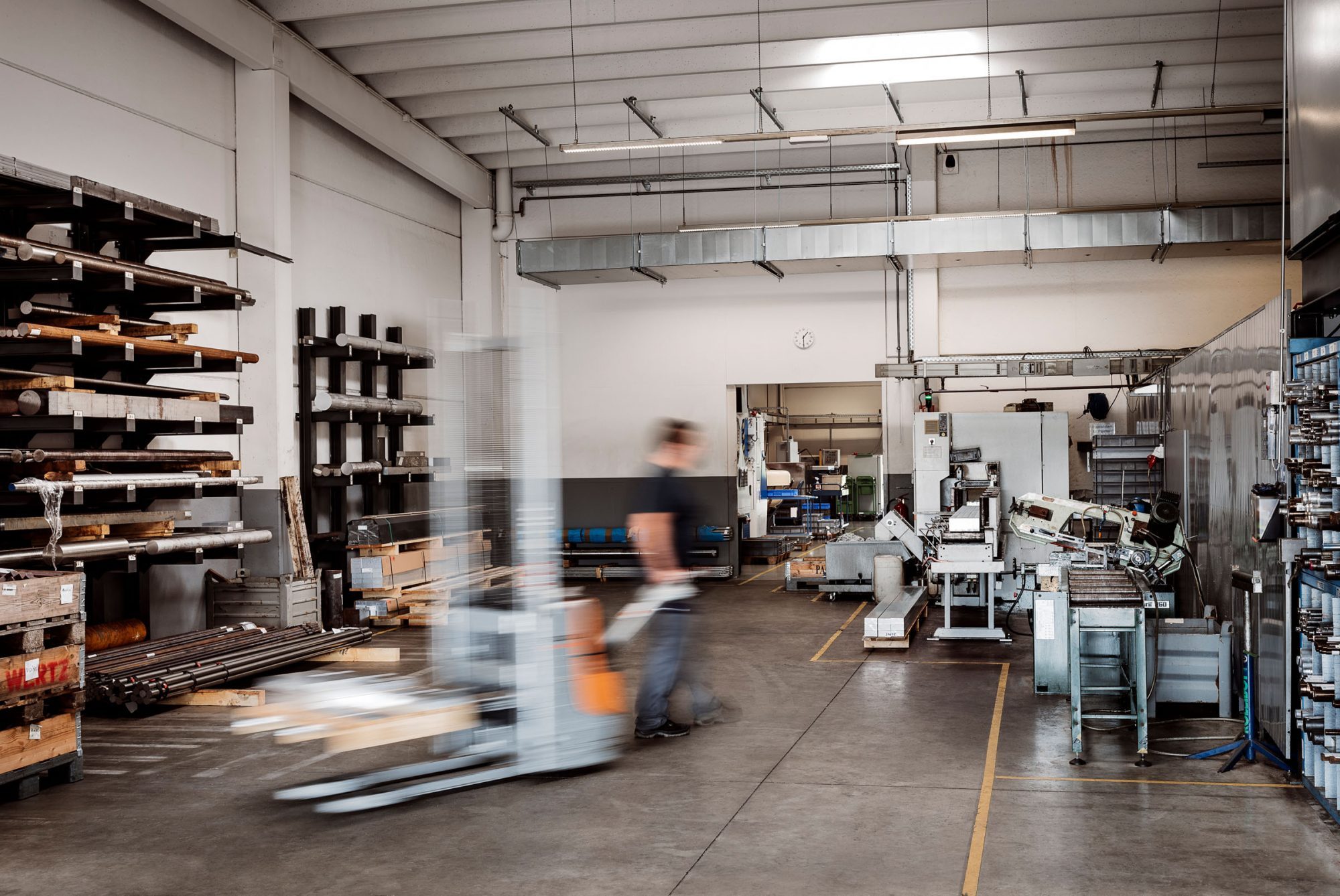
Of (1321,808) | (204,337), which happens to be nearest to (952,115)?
(204,337)

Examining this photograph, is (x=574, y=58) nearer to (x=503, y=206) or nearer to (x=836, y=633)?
(x=503, y=206)

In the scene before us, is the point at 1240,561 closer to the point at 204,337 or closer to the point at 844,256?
the point at 844,256

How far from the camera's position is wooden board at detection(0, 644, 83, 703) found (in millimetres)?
5680

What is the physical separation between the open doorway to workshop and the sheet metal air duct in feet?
9.84

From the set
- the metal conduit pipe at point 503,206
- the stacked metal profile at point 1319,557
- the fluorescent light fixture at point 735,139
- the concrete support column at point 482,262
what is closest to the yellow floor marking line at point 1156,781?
the stacked metal profile at point 1319,557

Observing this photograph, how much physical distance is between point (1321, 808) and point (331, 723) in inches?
196

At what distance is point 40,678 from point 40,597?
1.43 ft

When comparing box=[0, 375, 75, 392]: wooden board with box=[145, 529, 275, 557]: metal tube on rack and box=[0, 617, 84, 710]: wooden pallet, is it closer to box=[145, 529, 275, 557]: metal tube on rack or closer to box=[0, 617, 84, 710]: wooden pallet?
box=[145, 529, 275, 557]: metal tube on rack

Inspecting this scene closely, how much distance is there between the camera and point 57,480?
755 centimetres

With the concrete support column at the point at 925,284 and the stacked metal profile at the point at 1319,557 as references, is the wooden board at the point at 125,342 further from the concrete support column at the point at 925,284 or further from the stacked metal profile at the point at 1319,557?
the concrete support column at the point at 925,284

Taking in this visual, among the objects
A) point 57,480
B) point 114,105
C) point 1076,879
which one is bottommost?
point 1076,879

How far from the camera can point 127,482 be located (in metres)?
→ 8.06

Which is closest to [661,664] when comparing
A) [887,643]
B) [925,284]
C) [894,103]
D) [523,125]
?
[887,643]

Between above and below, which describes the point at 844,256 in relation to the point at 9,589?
above
